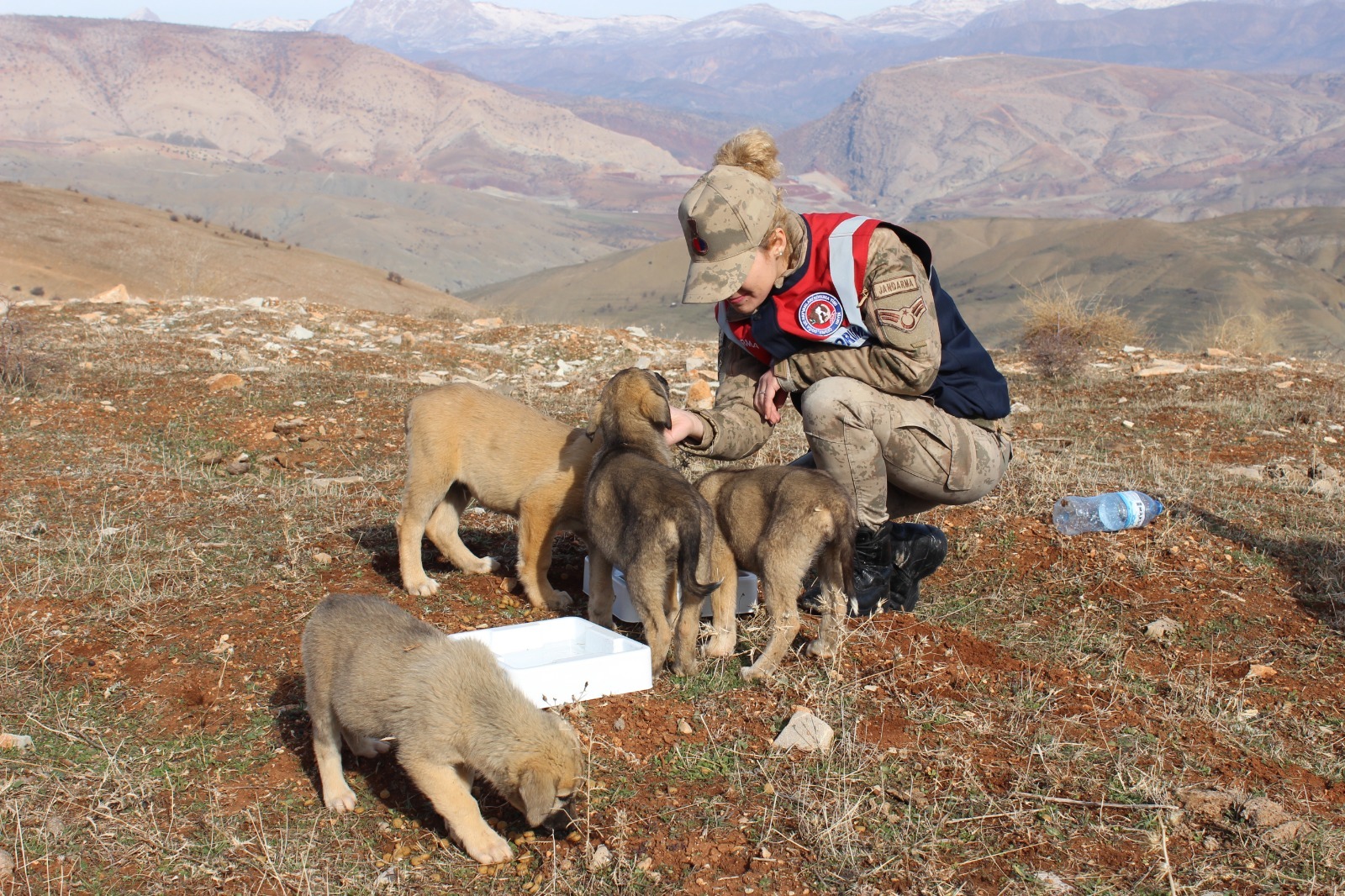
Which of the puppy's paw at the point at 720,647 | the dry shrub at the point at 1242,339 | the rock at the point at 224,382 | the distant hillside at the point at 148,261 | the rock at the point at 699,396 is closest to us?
the puppy's paw at the point at 720,647

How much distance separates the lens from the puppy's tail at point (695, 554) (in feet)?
13.8

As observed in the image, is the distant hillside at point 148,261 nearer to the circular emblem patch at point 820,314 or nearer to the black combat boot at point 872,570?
the circular emblem patch at point 820,314

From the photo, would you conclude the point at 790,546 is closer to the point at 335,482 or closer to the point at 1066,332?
the point at 335,482

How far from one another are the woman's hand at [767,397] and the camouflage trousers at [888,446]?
0.16 m

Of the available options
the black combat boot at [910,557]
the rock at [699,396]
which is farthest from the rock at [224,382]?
the black combat boot at [910,557]

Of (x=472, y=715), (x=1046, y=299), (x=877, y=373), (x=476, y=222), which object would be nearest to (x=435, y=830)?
(x=472, y=715)

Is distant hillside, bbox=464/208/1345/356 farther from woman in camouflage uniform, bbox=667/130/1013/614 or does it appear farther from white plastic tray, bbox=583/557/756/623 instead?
white plastic tray, bbox=583/557/756/623

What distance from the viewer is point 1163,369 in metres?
14.0

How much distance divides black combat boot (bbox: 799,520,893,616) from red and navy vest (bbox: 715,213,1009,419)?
2.61ft

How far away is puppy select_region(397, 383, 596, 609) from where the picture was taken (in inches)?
209

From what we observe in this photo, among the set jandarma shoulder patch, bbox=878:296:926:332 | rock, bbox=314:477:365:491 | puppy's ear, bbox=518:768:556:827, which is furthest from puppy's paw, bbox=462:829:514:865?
rock, bbox=314:477:365:491

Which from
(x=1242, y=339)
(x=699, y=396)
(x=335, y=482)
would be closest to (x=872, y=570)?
(x=335, y=482)

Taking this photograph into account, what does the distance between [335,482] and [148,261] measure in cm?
3449

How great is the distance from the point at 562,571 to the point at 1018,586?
250 cm
